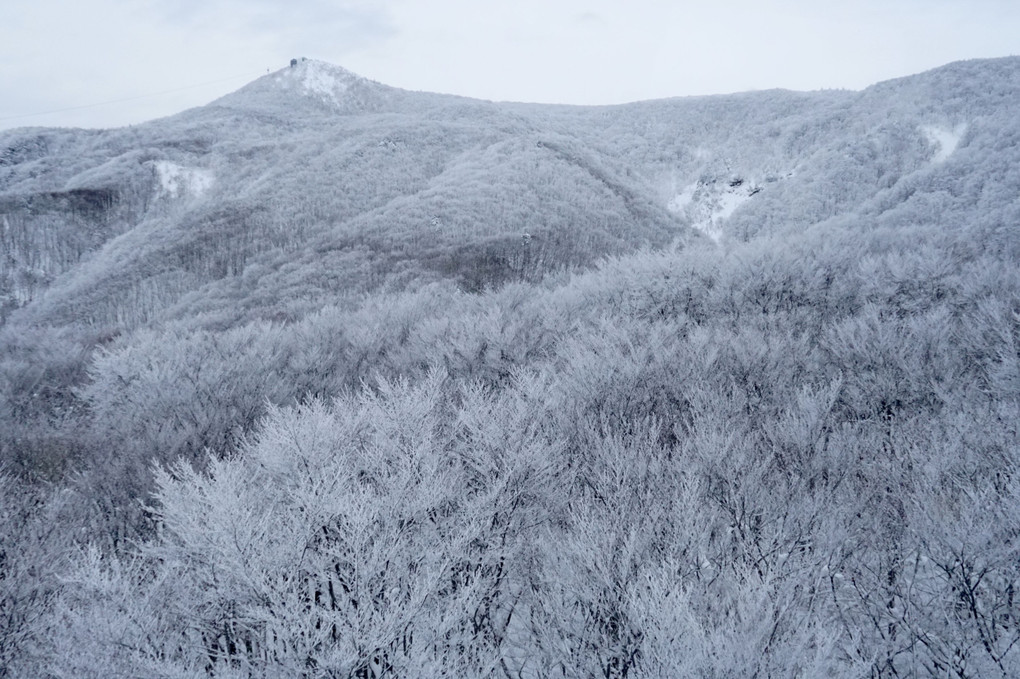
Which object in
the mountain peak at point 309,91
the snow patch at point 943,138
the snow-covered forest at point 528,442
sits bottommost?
the snow-covered forest at point 528,442

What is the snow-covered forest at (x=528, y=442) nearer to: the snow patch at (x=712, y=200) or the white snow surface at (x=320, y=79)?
the snow patch at (x=712, y=200)

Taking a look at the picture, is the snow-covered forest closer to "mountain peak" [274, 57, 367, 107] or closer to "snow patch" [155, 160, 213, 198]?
"snow patch" [155, 160, 213, 198]

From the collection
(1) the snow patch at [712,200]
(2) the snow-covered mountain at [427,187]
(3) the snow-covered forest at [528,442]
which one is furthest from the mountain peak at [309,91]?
(1) the snow patch at [712,200]

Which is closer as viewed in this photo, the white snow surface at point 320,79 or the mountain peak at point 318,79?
the white snow surface at point 320,79

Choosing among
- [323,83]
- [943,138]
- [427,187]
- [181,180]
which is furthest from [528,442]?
[323,83]

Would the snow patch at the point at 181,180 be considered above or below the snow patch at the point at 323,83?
below

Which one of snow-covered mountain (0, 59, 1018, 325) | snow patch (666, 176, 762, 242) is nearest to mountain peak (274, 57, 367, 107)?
snow-covered mountain (0, 59, 1018, 325)

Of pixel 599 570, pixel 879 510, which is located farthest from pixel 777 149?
pixel 599 570

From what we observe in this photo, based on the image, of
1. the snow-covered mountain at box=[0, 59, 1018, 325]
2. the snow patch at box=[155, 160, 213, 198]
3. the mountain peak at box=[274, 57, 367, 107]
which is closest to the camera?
the snow-covered mountain at box=[0, 59, 1018, 325]
